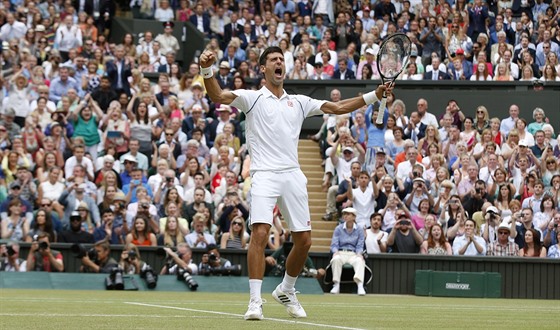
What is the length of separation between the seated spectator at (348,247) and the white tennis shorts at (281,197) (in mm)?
9038

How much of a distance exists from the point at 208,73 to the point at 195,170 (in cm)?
1174

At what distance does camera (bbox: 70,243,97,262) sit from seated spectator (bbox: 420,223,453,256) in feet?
18.6

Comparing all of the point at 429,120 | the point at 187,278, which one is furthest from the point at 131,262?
the point at 429,120

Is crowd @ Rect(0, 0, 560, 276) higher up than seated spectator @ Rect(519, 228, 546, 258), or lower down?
higher up

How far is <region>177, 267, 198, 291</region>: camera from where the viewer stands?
18.4m

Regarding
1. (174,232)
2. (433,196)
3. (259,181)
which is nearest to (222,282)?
(174,232)

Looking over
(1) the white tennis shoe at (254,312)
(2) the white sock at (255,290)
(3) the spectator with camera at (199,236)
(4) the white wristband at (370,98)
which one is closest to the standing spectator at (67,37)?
(3) the spectator with camera at (199,236)

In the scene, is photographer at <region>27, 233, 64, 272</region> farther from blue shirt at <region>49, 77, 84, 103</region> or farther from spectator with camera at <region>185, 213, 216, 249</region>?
blue shirt at <region>49, 77, 84, 103</region>

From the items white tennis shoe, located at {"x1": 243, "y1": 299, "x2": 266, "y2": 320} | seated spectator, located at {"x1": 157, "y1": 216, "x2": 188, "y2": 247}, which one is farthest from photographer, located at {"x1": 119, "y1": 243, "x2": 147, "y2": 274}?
white tennis shoe, located at {"x1": 243, "y1": 299, "x2": 266, "y2": 320}

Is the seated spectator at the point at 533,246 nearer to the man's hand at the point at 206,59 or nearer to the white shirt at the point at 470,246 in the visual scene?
the white shirt at the point at 470,246

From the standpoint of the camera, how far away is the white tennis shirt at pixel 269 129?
1071 cm

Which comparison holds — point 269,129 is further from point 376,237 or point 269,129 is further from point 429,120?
point 429,120

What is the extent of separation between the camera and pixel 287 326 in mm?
9281

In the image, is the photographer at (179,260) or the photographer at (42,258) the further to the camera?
the photographer at (179,260)
